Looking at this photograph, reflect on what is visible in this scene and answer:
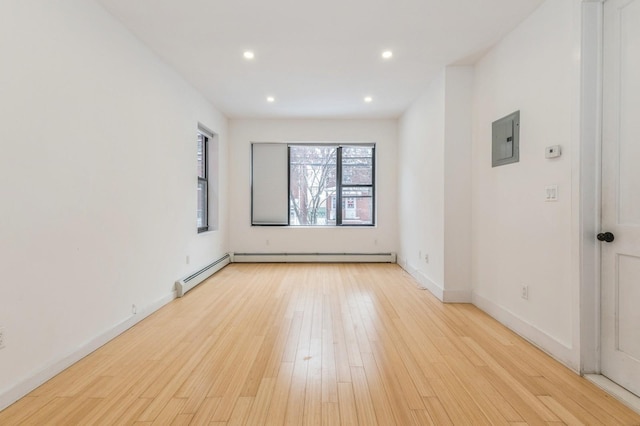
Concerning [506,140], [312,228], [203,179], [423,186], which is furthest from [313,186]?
[506,140]

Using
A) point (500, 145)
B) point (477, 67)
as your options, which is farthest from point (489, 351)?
point (477, 67)

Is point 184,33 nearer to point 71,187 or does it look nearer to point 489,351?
point 71,187

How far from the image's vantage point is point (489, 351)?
2459 millimetres

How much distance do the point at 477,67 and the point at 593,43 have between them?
159cm

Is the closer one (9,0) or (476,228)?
(9,0)

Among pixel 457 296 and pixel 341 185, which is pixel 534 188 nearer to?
pixel 457 296

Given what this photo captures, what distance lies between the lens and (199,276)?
4.51 m

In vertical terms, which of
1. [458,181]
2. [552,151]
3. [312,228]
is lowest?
[312,228]

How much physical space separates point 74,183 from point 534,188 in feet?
11.5

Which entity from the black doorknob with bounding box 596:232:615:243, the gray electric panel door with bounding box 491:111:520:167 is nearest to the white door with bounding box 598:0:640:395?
the black doorknob with bounding box 596:232:615:243

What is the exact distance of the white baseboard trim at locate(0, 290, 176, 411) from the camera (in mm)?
1788

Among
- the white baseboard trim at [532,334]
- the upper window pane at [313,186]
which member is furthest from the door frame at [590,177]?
the upper window pane at [313,186]

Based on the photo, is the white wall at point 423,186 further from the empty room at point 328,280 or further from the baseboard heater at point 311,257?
the baseboard heater at point 311,257

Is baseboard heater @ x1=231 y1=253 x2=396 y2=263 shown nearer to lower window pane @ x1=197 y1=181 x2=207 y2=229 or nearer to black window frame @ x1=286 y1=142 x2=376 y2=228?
black window frame @ x1=286 y1=142 x2=376 y2=228
